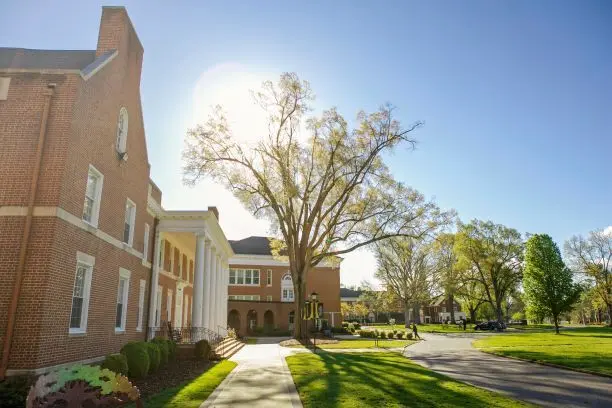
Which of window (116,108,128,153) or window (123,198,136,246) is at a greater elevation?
window (116,108,128,153)

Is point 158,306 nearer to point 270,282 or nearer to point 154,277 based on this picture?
point 154,277

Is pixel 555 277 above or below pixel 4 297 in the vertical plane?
above

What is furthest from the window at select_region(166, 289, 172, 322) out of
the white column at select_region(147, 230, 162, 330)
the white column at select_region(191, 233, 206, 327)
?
the white column at select_region(147, 230, 162, 330)

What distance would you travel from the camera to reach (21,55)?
51.2ft

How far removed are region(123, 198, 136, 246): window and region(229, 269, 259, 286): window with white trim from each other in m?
36.5

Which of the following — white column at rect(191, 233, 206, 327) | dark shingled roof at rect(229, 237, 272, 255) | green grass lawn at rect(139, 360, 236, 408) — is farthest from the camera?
dark shingled roof at rect(229, 237, 272, 255)

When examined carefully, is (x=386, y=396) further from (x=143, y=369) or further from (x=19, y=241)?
(x=19, y=241)

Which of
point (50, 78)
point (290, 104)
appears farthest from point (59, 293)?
point (290, 104)

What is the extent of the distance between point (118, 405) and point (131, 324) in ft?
27.2

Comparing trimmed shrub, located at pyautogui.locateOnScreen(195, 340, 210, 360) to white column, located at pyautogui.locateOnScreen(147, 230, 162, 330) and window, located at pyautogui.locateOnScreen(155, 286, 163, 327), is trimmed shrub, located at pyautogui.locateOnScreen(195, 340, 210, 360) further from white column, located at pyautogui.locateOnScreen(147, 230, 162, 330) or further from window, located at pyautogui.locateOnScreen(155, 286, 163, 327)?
window, located at pyautogui.locateOnScreen(155, 286, 163, 327)

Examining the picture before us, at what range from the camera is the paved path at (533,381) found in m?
9.97

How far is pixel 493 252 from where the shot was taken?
200 ft

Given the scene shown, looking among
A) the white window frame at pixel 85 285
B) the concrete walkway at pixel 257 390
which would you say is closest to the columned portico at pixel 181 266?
the concrete walkway at pixel 257 390

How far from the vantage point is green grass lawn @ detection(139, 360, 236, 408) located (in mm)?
9312
